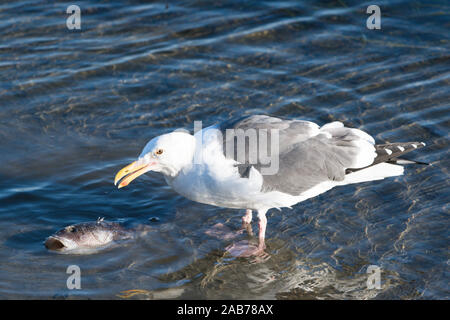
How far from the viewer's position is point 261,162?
6.81m

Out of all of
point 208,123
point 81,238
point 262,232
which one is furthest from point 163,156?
point 208,123

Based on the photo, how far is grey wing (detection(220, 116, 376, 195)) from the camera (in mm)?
6934

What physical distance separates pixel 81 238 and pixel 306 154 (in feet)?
8.22

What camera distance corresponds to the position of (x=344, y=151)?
7.15 meters

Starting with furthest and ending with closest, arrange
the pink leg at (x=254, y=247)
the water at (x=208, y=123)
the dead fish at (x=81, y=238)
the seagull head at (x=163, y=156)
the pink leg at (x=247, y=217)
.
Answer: the pink leg at (x=247, y=217) < the pink leg at (x=254, y=247) < the dead fish at (x=81, y=238) < the water at (x=208, y=123) < the seagull head at (x=163, y=156)

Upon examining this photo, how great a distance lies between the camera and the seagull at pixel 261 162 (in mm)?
6691

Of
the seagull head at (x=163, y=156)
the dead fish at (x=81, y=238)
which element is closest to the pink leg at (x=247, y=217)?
the seagull head at (x=163, y=156)

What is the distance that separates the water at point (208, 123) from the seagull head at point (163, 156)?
0.97m

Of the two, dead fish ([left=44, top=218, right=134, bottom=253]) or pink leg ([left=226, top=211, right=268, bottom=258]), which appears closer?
dead fish ([left=44, top=218, right=134, bottom=253])

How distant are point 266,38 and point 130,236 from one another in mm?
5095

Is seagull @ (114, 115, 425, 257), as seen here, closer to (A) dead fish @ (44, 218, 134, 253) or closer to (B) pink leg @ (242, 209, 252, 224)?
(B) pink leg @ (242, 209, 252, 224)

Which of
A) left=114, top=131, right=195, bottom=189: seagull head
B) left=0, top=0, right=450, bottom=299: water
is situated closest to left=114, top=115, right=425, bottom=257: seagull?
left=114, top=131, right=195, bottom=189: seagull head

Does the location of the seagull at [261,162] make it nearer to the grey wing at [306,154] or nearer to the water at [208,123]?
the grey wing at [306,154]

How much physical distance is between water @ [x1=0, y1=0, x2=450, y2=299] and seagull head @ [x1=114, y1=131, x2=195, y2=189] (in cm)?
97
